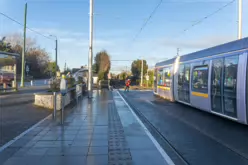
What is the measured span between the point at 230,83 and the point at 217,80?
4.22 feet

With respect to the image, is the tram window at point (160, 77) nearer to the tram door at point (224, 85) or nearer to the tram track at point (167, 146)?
the tram door at point (224, 85)

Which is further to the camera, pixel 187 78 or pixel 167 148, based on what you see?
pixel 187 78

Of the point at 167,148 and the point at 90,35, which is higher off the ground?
the point at 90,35

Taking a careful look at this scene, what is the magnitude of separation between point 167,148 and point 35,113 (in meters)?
7.69

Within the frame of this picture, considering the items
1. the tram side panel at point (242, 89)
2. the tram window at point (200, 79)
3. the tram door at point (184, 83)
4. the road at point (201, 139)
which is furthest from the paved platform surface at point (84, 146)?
the tram door at point (184, 83)

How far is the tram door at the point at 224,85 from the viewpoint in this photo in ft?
33.6

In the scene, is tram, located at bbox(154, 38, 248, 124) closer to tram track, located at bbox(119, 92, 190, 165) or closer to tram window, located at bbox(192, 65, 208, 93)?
tram window, located at bbox(192, 65, 208, 93)

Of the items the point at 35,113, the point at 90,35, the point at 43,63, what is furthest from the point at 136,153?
the point at 43,63

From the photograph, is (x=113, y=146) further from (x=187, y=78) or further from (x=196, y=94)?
(x=187, y=78)

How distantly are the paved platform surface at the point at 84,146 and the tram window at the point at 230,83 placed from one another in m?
3.13

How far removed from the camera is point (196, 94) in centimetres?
1429

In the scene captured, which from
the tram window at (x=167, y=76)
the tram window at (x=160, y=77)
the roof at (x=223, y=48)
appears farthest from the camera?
the tram window at (x=160, y=77)

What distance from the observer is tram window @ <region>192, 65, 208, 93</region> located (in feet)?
43.0

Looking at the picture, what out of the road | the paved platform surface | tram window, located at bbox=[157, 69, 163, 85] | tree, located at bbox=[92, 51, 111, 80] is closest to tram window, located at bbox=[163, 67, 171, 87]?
tram window, located at bbox=[157, 69, 163, 85]
